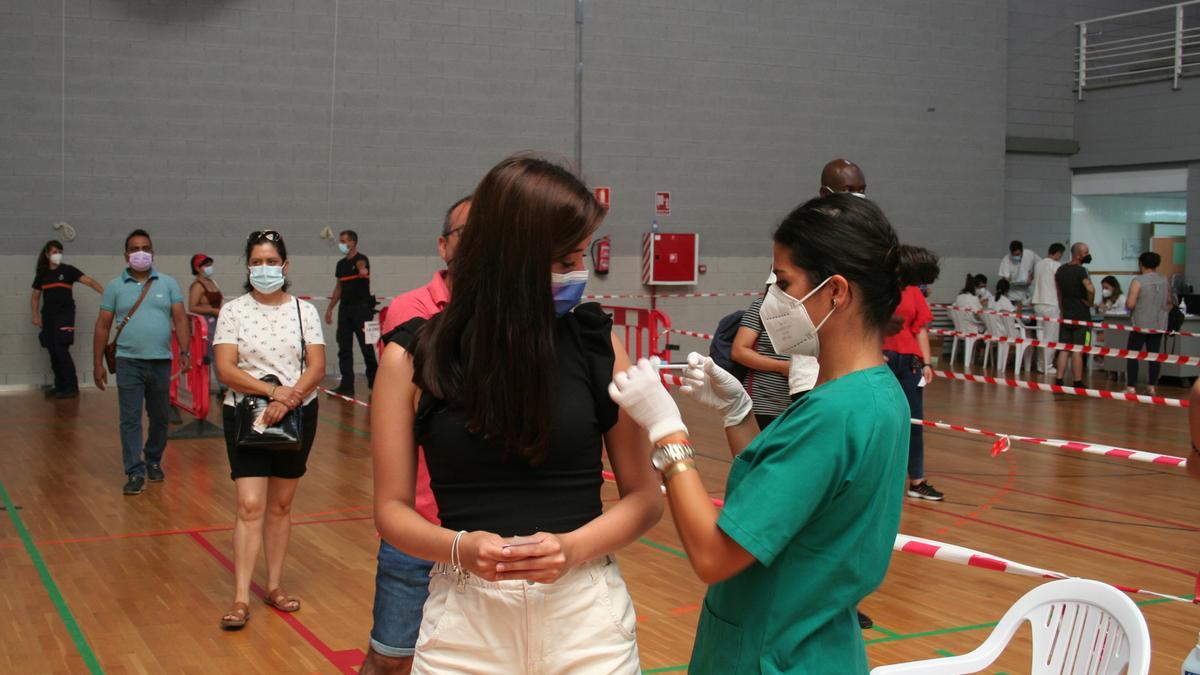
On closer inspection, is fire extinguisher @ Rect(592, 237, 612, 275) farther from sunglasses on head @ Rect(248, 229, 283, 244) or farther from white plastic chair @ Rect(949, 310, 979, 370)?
sunglasses on head @ Rect(248, 229, 283, 244)

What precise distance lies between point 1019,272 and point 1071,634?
1536 cm

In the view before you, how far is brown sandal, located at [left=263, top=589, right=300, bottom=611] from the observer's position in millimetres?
4984

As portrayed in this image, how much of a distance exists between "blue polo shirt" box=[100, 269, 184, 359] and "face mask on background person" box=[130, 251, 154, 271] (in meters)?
0.08

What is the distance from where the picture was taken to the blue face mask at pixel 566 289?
1.91m

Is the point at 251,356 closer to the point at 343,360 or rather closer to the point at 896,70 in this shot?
the point at 343,360

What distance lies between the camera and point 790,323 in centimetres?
198

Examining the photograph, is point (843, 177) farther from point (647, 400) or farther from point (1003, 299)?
point (1003, 299)

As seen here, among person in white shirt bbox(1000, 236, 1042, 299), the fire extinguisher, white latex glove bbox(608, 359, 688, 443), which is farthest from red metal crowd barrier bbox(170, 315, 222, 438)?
person in white shirt bbox(1000, 236, 1042, 299)

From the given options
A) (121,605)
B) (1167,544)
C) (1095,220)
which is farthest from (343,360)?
(1095,220)

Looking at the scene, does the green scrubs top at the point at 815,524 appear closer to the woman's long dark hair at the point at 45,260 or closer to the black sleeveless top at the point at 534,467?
the black sleeveless top at the point at 534,467

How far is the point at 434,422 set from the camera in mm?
1898

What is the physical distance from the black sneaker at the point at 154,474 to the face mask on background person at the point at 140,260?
1400 millimetres

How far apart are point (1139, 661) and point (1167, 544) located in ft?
14.3

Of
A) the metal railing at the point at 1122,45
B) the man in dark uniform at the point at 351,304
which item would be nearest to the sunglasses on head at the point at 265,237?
the man in dark uniform at the point at 351,304
